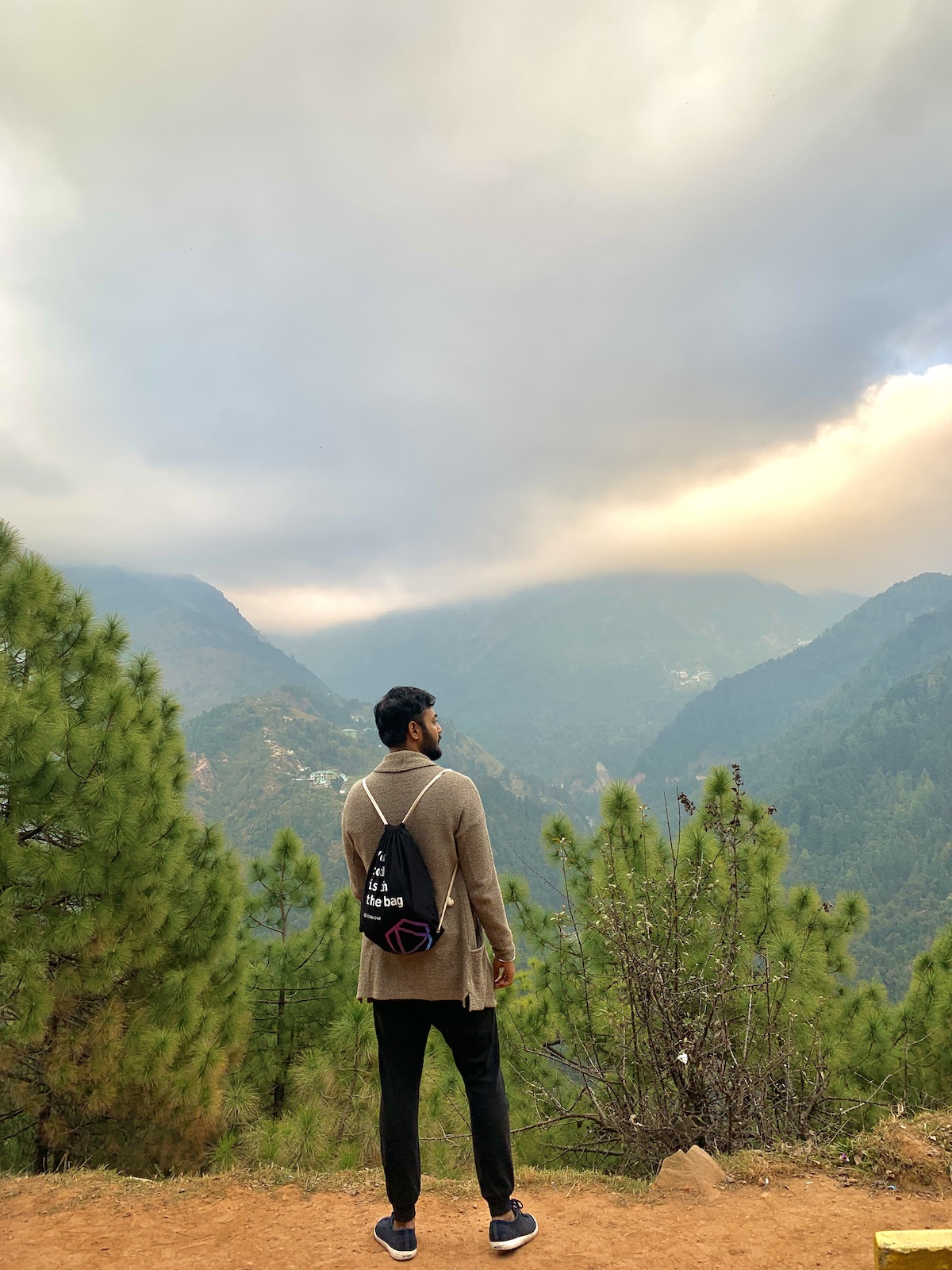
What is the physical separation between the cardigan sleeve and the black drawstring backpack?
0.09 meters

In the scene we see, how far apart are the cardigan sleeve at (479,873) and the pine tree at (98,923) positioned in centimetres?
318

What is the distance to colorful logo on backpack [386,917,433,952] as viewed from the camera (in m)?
2.23

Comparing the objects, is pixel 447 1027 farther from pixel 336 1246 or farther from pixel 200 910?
pixel 200 910

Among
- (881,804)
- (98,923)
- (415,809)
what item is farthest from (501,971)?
(881,804)

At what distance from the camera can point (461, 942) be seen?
91.7 inches

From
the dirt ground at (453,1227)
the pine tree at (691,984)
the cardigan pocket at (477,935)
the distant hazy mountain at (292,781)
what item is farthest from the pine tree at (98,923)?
the distant hazy mountain at (292,781)

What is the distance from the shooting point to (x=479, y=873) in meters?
2.38

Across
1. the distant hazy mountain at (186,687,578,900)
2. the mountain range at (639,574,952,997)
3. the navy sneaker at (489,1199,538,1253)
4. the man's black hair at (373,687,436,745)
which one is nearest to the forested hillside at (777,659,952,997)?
the mountain range at (639,574,952,997)

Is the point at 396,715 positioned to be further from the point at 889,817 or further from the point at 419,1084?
the point at 889,817

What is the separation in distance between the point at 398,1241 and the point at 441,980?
1107mm

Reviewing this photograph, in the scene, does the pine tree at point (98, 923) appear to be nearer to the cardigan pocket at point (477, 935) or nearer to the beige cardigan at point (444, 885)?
the beige cardigan at point (444, 885)

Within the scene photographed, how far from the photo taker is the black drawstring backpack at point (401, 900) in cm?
223

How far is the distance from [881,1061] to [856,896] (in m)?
1.26

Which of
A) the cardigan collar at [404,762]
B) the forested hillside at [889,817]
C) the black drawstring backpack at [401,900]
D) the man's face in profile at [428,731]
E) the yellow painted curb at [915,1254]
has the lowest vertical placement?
the forested hillside at [889,817]
